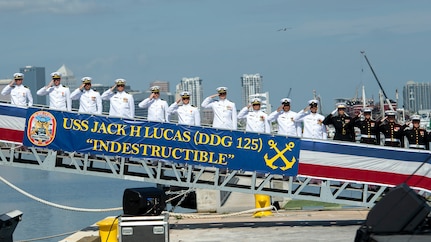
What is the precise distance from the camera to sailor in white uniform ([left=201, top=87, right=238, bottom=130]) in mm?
21844

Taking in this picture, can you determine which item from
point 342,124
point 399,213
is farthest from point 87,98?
point 399,213

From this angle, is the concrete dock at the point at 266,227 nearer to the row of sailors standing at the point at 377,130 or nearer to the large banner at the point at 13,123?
the row of sailors standing at the point at 377,130

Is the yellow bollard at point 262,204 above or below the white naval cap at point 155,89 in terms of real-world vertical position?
below

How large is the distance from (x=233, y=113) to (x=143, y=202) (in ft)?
19.9

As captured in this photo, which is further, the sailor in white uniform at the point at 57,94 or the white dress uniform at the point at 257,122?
the sailor in white uniform at the point at 57,94

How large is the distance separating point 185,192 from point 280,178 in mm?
2495

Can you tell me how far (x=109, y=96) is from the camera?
2228cm

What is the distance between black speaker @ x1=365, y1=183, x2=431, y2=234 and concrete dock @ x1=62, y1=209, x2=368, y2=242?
9.36 m

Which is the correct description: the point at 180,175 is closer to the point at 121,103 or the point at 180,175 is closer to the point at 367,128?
the point at 121,103

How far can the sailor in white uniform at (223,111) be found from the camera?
21.8 m

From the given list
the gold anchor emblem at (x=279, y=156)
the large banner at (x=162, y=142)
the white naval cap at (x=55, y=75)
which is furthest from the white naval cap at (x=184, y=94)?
the white naval cap at (x=55, y=75)

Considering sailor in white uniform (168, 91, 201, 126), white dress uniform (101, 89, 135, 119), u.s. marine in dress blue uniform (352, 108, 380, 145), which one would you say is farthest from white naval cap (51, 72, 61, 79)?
u.s. marine in dress blue uniform (352, 108, 380, 145)

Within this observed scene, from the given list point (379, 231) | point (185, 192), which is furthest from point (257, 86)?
point (379, 231)

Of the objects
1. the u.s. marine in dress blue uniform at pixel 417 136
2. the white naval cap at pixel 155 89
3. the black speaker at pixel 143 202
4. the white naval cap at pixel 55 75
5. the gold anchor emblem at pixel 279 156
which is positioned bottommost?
the black speaker at pixel 143 202
